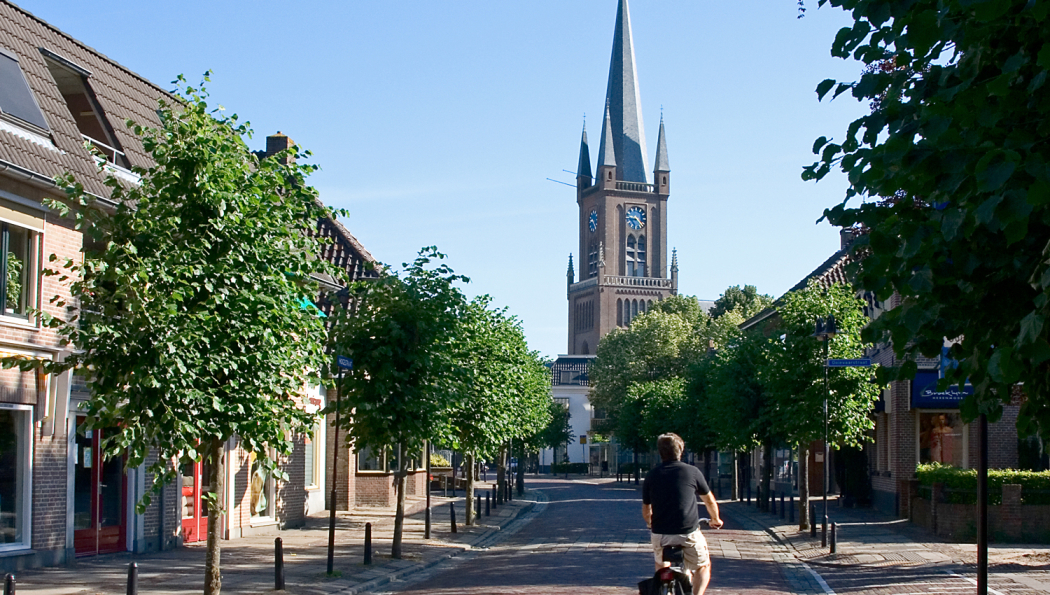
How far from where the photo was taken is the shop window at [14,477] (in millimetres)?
Result: 17172

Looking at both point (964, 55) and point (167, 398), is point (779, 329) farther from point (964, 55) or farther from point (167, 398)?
point (964, 55)

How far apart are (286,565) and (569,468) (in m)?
84.2

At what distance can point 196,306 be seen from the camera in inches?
510

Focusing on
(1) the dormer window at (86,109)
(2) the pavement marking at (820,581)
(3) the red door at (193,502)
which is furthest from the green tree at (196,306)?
(3) the red door at (193,502)

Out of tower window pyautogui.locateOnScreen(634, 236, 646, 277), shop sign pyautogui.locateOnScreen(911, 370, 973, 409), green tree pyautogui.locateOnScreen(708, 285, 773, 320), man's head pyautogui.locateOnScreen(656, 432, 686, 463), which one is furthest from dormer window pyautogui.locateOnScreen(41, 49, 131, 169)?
tower window pyautogui.locateOnScreen(634, 236, 646, 277)

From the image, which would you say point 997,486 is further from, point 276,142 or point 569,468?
point 569,468

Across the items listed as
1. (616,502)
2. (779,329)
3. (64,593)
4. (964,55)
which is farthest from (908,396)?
(964,55)

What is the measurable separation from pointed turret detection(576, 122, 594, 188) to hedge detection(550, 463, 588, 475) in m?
52.5

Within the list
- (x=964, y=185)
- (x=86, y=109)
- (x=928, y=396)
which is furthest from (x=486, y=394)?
(x=964, y=185)

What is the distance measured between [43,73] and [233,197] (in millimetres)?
8968

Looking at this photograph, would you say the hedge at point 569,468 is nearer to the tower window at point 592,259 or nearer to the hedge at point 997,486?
the tower window at point 592,259

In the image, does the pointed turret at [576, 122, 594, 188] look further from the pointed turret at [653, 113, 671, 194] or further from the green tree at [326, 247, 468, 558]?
the green tree at [326, 247, 468, 558]

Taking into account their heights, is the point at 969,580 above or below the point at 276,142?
below

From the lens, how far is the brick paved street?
1598 cm
